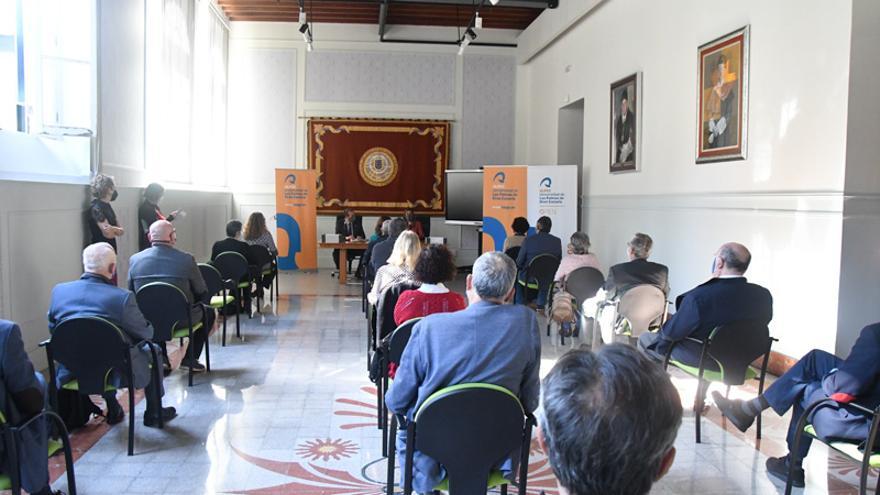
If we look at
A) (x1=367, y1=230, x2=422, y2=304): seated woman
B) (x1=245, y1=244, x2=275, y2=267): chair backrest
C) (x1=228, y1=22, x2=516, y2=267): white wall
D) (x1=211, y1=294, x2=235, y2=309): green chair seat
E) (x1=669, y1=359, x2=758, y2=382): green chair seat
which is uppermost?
(x1=228, y1=22, x2=516, y2=267): white wall

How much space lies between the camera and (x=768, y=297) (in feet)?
13.9

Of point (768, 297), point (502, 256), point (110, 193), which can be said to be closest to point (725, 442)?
point (768, 297)

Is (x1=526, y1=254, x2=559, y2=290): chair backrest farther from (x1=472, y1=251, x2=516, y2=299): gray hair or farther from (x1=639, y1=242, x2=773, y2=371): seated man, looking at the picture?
(x1=472, y1=251, x2=516, y2=299): gray hair

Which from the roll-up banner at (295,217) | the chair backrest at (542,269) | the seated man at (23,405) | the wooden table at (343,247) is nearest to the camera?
the seated man at (23,405)

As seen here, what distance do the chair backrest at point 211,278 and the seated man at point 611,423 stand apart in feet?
17.4

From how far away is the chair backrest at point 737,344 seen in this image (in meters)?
4.04

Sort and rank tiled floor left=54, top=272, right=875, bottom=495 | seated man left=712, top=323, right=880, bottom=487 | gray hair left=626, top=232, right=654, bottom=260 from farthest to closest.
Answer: gray hair left=626, top=232, right=654, bottom=260 → tiled floor left=54, top=272, right=875, bottom=495 → seated man left=712, top=323, right=880, bottom=487

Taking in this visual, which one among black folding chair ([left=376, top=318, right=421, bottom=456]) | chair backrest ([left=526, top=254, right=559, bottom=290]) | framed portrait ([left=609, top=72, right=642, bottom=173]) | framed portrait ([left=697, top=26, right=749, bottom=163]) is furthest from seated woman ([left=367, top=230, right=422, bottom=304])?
framed portrait ([left=609, top=72, right=642, bottom=173])

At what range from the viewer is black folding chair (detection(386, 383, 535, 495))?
2.38m

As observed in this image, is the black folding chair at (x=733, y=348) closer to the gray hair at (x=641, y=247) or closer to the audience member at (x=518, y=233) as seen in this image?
the gray hair at (x=641, y=247)

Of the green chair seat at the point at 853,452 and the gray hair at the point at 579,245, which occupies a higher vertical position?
the gray hair at the point at 579,245

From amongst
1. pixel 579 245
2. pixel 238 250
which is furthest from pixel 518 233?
pixel 238 250

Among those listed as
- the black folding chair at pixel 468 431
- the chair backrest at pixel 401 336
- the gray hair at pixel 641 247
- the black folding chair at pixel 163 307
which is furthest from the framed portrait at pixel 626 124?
the black folding chair at pixel 468 431

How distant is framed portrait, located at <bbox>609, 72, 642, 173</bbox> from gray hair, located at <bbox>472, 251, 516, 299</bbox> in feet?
21.1
